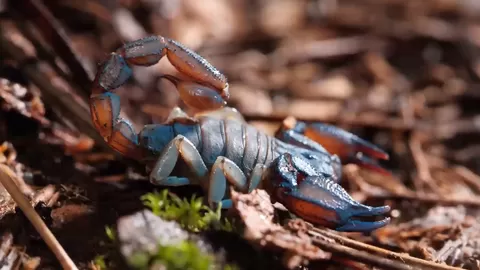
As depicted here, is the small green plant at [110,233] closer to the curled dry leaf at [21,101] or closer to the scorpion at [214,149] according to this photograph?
the scorpion at [214,149]

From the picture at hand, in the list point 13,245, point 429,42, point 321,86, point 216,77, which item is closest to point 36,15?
point 216,77

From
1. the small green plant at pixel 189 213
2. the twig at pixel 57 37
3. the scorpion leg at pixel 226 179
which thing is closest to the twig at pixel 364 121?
the twig at pixel 57 37

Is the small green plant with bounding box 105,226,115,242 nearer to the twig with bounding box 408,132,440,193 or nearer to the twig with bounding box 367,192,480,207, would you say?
the twig with bounding box 367,192,480,207

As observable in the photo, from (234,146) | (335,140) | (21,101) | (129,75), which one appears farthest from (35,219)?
(335,140)

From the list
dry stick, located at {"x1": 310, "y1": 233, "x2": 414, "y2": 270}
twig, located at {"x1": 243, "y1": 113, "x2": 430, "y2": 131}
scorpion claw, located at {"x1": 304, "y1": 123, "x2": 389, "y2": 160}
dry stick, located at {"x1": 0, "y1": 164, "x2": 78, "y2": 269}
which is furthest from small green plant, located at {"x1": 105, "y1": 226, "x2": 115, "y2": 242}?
twig, located at {"x1": 243, "y1": 113, "x2": 430, "y2": 131}

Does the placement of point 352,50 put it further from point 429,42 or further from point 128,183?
point 128,183

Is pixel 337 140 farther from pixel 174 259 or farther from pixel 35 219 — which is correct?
pixel 35 219
